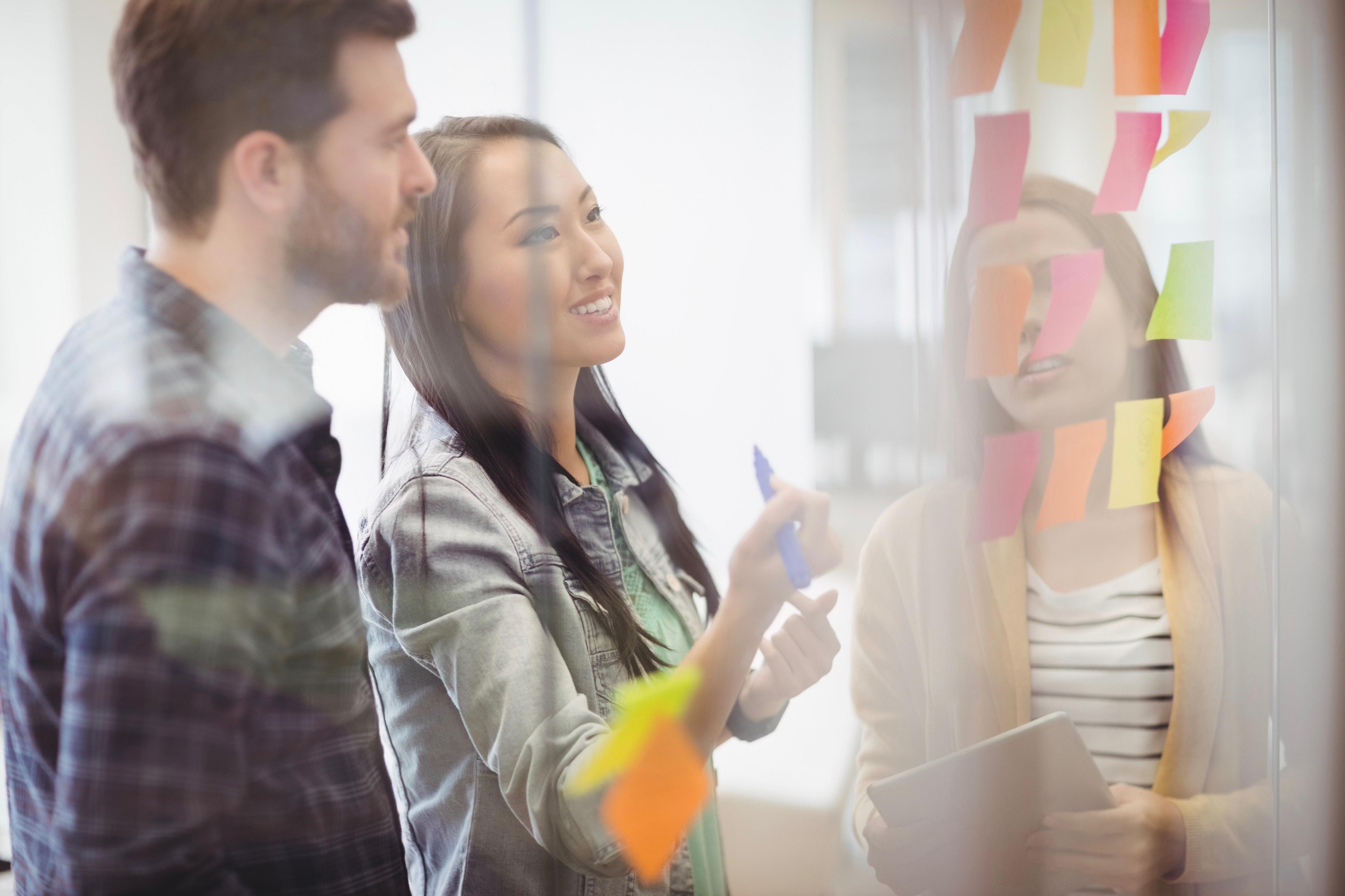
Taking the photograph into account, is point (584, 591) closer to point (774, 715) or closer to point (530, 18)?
point (774, 715)

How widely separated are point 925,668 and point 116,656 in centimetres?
61

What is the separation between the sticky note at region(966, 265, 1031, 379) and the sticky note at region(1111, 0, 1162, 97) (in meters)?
0.19

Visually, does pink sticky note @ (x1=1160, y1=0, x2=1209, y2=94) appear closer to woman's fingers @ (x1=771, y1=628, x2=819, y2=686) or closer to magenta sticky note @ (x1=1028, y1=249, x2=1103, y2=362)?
magenta sticky note @ (x1=1028, y1=249, x2=1103, y2=362)

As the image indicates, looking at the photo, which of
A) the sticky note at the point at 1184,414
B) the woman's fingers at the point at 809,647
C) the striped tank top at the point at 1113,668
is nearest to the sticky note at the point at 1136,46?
the sticky note at the point at 1184,414

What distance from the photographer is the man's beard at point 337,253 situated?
582 mm

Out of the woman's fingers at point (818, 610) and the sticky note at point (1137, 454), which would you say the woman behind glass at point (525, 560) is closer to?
the woman's fingers at point (818, 610)

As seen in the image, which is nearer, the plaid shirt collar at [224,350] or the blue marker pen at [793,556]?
the plaid shirt collar at [224,350]

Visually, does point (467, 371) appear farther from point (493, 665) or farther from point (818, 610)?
point (818, 610)

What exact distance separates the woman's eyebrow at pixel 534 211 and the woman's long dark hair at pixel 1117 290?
0.34m

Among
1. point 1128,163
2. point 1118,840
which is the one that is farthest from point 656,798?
point 1128,163

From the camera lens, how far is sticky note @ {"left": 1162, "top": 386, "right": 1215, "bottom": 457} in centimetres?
77

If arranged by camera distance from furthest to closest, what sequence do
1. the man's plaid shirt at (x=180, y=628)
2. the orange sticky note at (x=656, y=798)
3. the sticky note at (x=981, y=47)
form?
the sticky note at (x=981, y=47) < the orange sticky note at (x=656, y=798) < the man's plaid shirt at (x=180, y=628)

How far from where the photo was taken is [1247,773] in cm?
78

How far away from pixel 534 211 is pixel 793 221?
21cm
